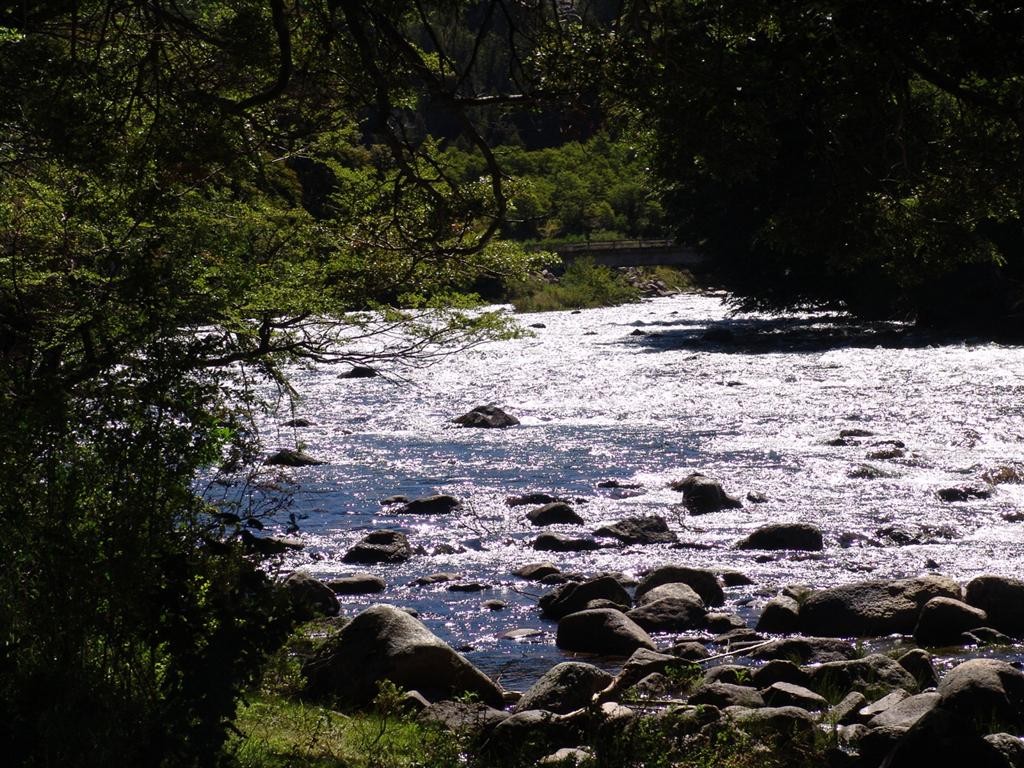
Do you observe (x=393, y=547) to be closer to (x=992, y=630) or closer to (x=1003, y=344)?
(x=992, y=630)

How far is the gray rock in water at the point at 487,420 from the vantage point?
21.9m

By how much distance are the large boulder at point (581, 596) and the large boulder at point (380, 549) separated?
2.38 m

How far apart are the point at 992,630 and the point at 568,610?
360 centimetres

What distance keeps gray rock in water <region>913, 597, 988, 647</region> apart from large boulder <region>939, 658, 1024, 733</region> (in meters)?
2.25

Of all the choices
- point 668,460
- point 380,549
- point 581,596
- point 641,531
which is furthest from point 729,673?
point 668,460

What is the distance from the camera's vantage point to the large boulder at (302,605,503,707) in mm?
8852

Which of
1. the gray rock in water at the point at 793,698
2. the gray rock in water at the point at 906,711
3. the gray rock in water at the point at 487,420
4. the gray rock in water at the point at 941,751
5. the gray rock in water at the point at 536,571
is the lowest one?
the gray rock in water at the point at 536,571

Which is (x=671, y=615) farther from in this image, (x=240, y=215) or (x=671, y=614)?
(x=240, y=215)

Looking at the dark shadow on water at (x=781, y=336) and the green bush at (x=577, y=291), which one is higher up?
the green bush at (x=577, y=291)

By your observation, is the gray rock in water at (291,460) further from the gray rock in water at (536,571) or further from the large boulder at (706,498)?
the large boulder at (706,498)

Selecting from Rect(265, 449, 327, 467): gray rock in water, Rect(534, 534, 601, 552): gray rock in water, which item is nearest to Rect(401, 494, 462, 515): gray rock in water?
Rect(534, 534, 601, 552): gray rock in water

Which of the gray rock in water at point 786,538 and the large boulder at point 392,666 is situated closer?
the large boulder at point 392,666

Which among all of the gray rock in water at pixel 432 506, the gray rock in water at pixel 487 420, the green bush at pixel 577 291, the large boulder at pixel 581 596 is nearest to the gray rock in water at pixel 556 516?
the gray rock in water at pixel 432 506

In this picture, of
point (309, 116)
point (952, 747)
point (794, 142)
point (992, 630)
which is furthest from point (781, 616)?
point (794, 142)
